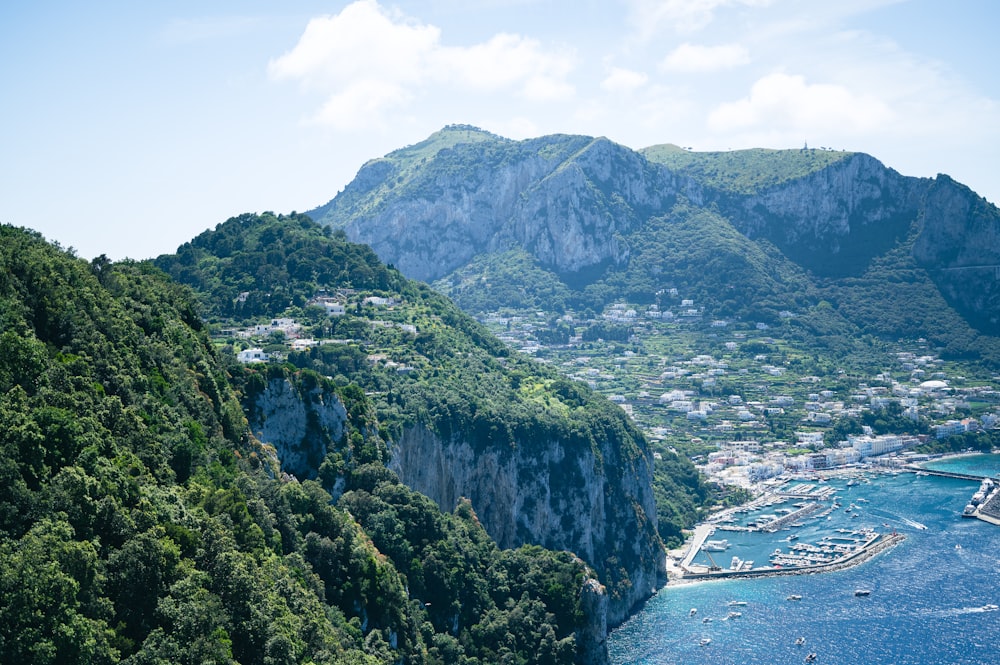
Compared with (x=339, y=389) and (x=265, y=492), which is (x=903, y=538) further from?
(x=265, y=492)

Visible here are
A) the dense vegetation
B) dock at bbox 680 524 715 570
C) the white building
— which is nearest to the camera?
the dense vegetation

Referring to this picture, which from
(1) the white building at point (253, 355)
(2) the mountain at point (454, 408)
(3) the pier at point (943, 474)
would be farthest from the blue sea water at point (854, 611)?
(1) the white building at point (253, 355)

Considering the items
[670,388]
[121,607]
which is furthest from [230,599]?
[670,388]

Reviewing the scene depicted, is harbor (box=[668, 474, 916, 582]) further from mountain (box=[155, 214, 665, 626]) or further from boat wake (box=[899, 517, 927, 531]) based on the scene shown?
mountain (box=[155, 214, 665, 626])

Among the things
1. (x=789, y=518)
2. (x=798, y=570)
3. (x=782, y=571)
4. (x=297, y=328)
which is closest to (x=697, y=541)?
(x=789, y=518)

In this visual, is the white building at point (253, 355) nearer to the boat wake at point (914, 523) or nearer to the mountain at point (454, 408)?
the mountain at point (454, 408)

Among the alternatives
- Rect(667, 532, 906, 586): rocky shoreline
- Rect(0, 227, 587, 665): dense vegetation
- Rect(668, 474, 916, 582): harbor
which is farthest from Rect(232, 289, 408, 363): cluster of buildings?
Rect(668, 474, 916, 582): harbor

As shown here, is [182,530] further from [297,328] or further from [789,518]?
[789,518]
